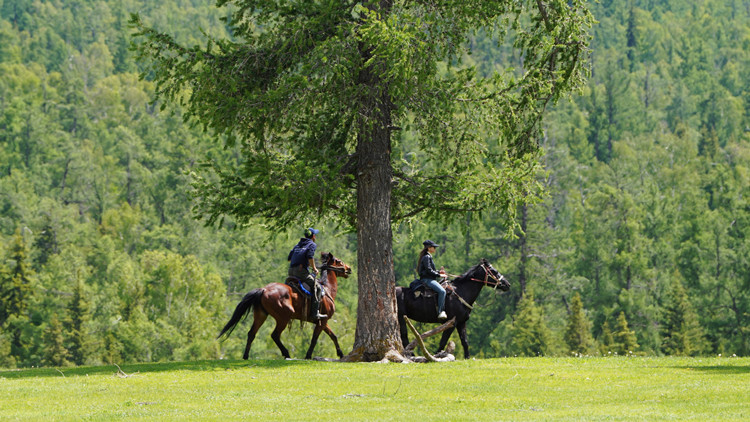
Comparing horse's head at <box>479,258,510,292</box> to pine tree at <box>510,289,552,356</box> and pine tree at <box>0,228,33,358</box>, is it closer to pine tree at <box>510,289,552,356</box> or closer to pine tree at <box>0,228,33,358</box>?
pine tree at <box>510,289,552,356</box>

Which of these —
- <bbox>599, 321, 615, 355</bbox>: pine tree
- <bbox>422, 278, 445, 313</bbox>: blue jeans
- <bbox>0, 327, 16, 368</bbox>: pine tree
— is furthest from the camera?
<bbox>0, 327, 16, 368</bbox>: pine tree

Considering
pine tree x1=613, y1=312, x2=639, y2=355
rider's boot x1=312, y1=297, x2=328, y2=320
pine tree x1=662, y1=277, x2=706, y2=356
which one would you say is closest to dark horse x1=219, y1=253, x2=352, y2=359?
rider's boot x1=312, y1=297, x2=328, y2=320

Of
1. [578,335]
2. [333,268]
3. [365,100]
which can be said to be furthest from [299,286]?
[578,335]

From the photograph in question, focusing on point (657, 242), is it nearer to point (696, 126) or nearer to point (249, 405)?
point (696, 126)

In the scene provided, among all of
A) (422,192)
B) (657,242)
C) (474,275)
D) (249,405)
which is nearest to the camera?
(249,405)

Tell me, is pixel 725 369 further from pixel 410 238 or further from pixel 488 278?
pixel 410 238

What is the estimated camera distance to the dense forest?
7162 cm

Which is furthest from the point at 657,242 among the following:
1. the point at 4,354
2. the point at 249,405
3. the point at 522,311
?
the point at 249,405

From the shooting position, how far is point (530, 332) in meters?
65.4

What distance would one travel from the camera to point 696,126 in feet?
495

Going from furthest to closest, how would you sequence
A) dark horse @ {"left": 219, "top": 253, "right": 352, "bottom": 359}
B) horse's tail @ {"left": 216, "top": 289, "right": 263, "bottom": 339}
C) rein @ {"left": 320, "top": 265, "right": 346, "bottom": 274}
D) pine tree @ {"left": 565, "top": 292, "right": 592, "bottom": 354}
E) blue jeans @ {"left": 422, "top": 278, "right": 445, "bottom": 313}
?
pine tree @ {"left": 565, "top": 292, "right": 592, "bottom": 354}
rein @ {"left": 320, "top": 265, "right": 346, "bottom": 274}
blue jeans @ {"left": 422, "top": 278, "right": 445, "bottom": 313}
dark horse @ {"left": 219, "top": 253, "right": 352, "bottom": 359}
horse's tail @ {"left": 216, "top": 289, "right": 263, "bottom": 339}

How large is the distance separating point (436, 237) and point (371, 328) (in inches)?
2707

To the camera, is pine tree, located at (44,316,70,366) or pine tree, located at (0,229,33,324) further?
pine tree, located at (0,229,33,324)

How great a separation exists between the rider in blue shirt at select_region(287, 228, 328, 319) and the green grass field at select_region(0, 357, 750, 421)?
69.9 inches
